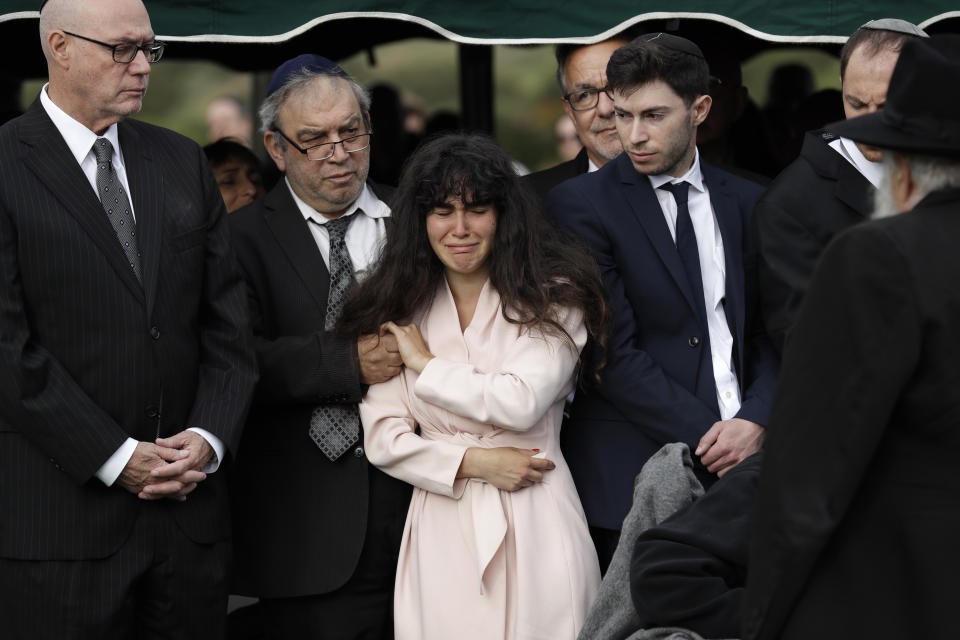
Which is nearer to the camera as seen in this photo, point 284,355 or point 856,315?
point 856,315

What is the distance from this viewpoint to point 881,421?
6.52 feet

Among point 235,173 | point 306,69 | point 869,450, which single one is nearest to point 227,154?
point 235,173

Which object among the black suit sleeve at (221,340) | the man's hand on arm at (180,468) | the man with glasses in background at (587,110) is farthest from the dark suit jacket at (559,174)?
the man's hand on arm at (180,468)

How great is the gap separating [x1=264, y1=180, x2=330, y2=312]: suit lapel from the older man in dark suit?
294 mm

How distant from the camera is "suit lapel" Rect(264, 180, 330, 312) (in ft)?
11.8

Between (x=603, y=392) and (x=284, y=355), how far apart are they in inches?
35.6

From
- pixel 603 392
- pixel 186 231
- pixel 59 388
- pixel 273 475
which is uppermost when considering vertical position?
pixel 186 231

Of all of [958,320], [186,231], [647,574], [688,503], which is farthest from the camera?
[186,231]

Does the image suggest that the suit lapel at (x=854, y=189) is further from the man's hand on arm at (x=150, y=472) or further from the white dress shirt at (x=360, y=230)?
the man's hand on arm at (x=150, y=472)

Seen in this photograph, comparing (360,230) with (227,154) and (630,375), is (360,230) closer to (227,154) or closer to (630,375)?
(630,375)

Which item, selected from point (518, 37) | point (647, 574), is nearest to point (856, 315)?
point (647, 574)

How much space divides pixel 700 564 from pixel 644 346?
1.00 m

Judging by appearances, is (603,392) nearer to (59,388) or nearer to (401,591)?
(401,591)

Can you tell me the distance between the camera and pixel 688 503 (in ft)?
9.81
